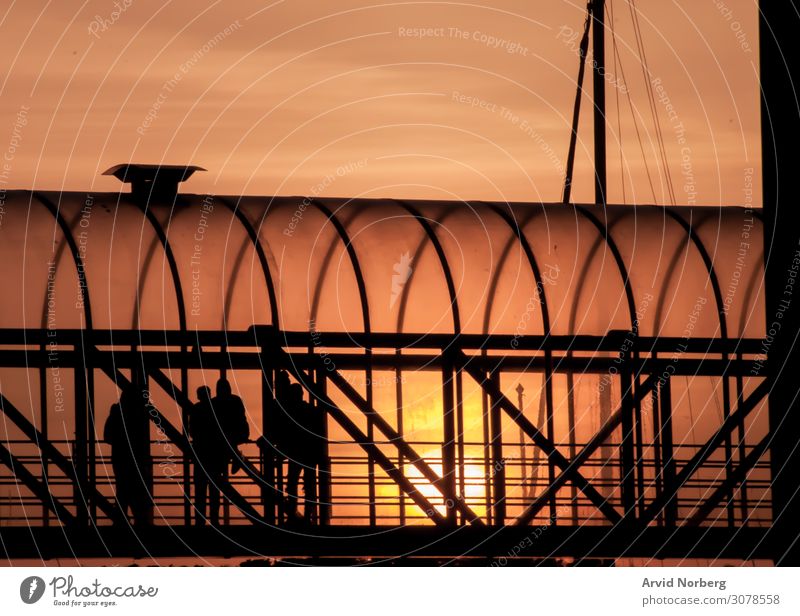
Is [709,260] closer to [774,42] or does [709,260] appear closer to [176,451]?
[176,451]

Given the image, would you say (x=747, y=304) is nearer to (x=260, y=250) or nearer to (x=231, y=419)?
(x=260, y=250)

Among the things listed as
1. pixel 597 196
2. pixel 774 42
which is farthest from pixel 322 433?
pixel 597 196

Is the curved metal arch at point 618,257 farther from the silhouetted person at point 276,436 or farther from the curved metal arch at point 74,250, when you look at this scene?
the curved metal arch at point 74,250

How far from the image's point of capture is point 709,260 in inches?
1081

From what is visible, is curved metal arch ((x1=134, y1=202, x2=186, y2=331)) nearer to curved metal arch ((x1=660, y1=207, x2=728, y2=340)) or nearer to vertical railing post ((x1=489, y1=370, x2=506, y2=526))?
vertical railing post ((x1=489, y1=370, x2=506, y2=526))

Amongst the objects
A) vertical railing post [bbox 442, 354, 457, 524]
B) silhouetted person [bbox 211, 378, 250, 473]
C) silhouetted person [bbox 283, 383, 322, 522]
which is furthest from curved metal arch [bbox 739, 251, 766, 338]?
silhouetted person [bbox 211, 378, 250, 473]

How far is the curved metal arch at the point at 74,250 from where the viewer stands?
24453mm

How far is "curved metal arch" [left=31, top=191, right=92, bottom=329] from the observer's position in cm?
2445

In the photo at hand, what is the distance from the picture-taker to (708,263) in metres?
27.4

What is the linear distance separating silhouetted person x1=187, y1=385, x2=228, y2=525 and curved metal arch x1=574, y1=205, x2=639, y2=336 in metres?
7.03

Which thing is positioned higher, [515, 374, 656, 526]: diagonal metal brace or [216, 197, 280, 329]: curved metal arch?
[216, 197, 280, 329]: curved metal arch

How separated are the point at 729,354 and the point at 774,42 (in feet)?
48.2

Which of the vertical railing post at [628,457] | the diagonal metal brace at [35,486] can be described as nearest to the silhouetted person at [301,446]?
the diagonal metal brace at [35,486]

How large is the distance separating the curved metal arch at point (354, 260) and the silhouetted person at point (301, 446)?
10.7 ft
